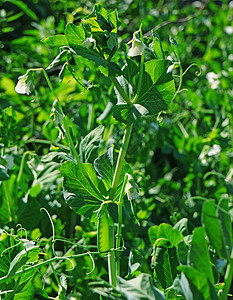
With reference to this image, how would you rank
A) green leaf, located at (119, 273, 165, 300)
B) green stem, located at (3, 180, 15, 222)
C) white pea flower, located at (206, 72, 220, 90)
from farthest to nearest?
1. white pea flower, located at (206, 72, 220, 90)
2. green stem, located at (3, 180, 15, 222)
3. green leaf, located at (119, 273, 165, 300)

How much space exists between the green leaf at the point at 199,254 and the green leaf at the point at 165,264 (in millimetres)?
143

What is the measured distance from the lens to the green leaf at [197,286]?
0.40 m

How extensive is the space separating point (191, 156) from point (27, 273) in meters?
0.73

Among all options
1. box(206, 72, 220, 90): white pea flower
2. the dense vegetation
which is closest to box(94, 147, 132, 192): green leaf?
the dense vegetation

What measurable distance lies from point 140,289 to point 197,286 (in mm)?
59

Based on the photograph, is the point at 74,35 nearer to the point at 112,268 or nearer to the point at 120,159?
the point at 120,159

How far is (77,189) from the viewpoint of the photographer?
603 mm

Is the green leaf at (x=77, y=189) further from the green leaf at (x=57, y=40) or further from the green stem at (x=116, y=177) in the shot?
the green leaf at (x=57, y=40)

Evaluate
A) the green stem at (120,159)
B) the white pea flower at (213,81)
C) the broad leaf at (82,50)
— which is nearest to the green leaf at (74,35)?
the broad leaf at (82,50)

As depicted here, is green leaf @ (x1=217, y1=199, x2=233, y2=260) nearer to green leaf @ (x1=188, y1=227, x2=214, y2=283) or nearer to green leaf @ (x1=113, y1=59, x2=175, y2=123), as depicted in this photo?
green leaf @ (x1=188, y1=227, x2=214, y2=283)

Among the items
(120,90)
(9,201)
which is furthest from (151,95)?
(9,201)

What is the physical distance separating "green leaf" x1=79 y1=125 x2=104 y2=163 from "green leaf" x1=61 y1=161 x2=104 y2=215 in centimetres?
6

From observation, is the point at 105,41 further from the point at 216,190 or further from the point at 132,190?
the point at 216,190

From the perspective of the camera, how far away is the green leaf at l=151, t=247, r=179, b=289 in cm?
56
